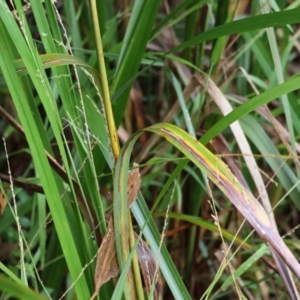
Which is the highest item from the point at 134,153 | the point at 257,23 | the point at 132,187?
the point at 257,23

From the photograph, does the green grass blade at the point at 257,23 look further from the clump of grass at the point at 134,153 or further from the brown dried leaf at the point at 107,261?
the brown dried leaf at the point at 107,261


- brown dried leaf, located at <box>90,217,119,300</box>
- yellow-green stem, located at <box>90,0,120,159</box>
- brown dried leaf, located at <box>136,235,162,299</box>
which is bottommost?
brown dried leaf, located at <box>136,235,162,299</box>

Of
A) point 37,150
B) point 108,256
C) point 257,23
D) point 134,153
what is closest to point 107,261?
point 108,256

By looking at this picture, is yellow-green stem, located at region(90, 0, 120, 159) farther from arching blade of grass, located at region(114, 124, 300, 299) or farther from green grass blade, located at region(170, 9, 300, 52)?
green grass blade, located at region(170, 9, 300, 52)

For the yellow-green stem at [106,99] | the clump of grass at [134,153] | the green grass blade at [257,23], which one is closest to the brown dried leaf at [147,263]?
the clump of grass at [134,153]

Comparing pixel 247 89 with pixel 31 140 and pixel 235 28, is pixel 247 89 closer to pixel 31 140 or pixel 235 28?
pixel 235 28

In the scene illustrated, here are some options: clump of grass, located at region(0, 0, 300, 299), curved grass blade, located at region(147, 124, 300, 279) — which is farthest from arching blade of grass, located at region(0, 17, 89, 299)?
curved grass blade, located at region(147, 124, 300, 279)

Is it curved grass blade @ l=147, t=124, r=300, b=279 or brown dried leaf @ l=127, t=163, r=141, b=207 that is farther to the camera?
brown dried leaf @ l=127, t=163, r=141, b=207

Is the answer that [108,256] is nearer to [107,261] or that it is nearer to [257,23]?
[107,261]

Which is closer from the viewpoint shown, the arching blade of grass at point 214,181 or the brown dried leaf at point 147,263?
the arching blade of grass at point 214,181
